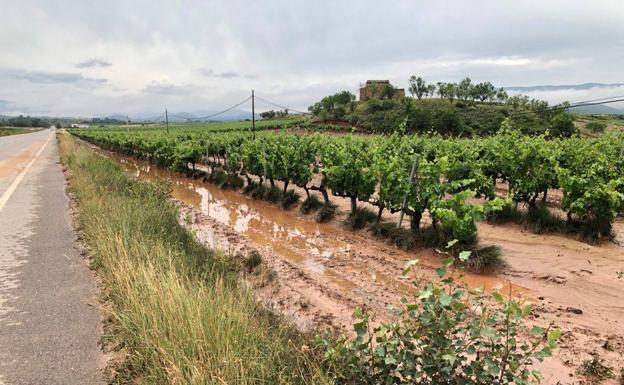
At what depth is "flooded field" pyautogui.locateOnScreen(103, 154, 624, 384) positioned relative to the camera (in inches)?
209

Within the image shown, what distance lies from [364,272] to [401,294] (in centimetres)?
123

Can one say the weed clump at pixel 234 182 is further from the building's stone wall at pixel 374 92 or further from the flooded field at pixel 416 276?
the building's stone wall at pixel 374 92

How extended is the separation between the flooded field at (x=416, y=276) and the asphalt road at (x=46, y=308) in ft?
7.23

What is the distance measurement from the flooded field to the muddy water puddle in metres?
0.02

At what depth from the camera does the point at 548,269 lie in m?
7.40

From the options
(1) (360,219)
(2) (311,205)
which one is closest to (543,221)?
(1) (360,219)

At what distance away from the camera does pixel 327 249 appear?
9.25m

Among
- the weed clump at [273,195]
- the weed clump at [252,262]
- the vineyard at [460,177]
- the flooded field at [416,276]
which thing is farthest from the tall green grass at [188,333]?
the weed clump at [273,195]

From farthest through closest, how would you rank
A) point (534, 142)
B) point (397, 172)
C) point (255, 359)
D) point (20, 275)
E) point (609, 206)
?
point (534, 142)
point (397, 172)
point (609, 206)
point (20, 275)
point (255, 359)

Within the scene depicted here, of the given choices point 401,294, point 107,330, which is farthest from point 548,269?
point 107,330

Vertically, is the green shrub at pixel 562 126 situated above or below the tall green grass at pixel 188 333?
above

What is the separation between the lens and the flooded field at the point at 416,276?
Answer: 17.4 ft

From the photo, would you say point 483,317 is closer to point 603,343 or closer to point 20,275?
point 603,343

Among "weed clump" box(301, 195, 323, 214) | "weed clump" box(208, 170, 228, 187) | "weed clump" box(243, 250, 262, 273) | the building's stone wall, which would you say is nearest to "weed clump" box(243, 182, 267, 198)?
"weed clump" box(208, 170, 228, 187)
